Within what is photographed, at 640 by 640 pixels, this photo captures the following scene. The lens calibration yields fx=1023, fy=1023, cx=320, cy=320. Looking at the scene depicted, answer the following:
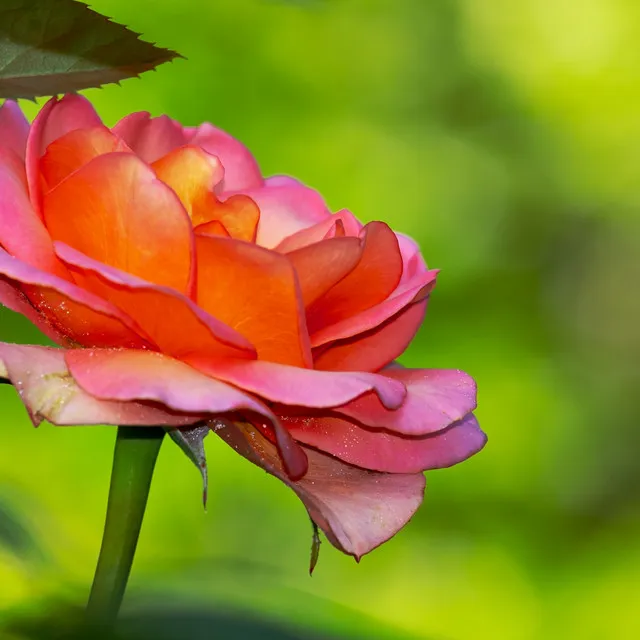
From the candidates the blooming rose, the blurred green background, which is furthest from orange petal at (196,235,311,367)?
the blurred green background

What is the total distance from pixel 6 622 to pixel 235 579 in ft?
0.16

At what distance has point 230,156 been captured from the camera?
1.11ft

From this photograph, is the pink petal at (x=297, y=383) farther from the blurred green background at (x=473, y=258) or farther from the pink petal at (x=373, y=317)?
the blurred green background at (x=473, y=258)

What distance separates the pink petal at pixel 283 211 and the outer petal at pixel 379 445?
0.08m

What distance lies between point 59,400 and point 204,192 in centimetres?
9

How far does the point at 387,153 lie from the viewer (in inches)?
44.3

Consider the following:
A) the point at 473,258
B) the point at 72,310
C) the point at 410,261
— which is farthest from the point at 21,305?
the point at 473,258

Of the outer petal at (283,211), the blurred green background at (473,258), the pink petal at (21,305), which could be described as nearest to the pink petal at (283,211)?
the outer petal at (283,211)

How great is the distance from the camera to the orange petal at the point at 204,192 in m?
0.27

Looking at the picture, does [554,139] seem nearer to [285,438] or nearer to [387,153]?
[387,153]

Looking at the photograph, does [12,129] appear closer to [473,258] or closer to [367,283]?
[367,283]

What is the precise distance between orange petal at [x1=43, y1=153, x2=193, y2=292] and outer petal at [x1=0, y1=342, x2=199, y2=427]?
31 mm

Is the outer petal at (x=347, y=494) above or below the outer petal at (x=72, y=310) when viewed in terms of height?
below

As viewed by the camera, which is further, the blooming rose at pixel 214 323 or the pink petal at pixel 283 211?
the pink petal at pixel 283 211
